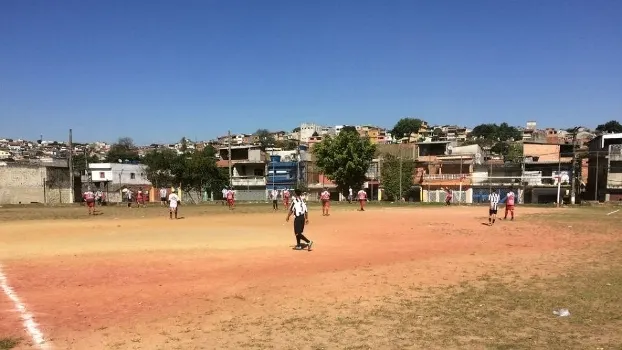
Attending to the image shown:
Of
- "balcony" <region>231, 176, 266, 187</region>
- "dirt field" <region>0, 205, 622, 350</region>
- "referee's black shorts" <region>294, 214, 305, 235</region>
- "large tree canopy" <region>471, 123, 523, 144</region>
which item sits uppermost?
"large tree canopy" <region>471, 123, 523, 144</region>

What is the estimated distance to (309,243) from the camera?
1570cm

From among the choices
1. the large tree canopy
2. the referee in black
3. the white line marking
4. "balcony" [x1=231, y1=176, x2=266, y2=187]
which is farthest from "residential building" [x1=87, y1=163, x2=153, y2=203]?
the large tree canopy

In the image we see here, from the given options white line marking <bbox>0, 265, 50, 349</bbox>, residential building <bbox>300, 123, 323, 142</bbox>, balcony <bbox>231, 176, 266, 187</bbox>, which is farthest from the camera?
residential building <bbox>300, 123, 323, 142</bbox>

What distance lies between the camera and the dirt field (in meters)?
6.86

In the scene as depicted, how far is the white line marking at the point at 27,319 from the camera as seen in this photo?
6.84 metres

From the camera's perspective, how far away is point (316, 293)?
9.52 m

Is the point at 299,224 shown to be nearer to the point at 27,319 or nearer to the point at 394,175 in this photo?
the point at 27,319

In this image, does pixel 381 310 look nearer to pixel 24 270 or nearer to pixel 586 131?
pixel 24 270

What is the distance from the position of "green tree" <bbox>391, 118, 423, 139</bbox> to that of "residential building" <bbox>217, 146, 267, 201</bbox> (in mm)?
81783

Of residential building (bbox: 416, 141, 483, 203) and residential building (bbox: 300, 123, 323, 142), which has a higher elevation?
residential building (bbox: 300, 123, 323, 142)

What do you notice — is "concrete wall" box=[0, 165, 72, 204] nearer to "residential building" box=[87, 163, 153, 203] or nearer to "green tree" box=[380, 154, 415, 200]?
"residential building" box=[87, 163, 153, 203]

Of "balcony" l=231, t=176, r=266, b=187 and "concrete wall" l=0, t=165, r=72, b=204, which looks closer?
"concrete wall" l=0, t=165, r=72, b=204

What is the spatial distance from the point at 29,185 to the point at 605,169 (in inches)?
2701

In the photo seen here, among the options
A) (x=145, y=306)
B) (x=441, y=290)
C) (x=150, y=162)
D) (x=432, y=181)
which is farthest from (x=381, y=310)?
(x=150, y=162)
